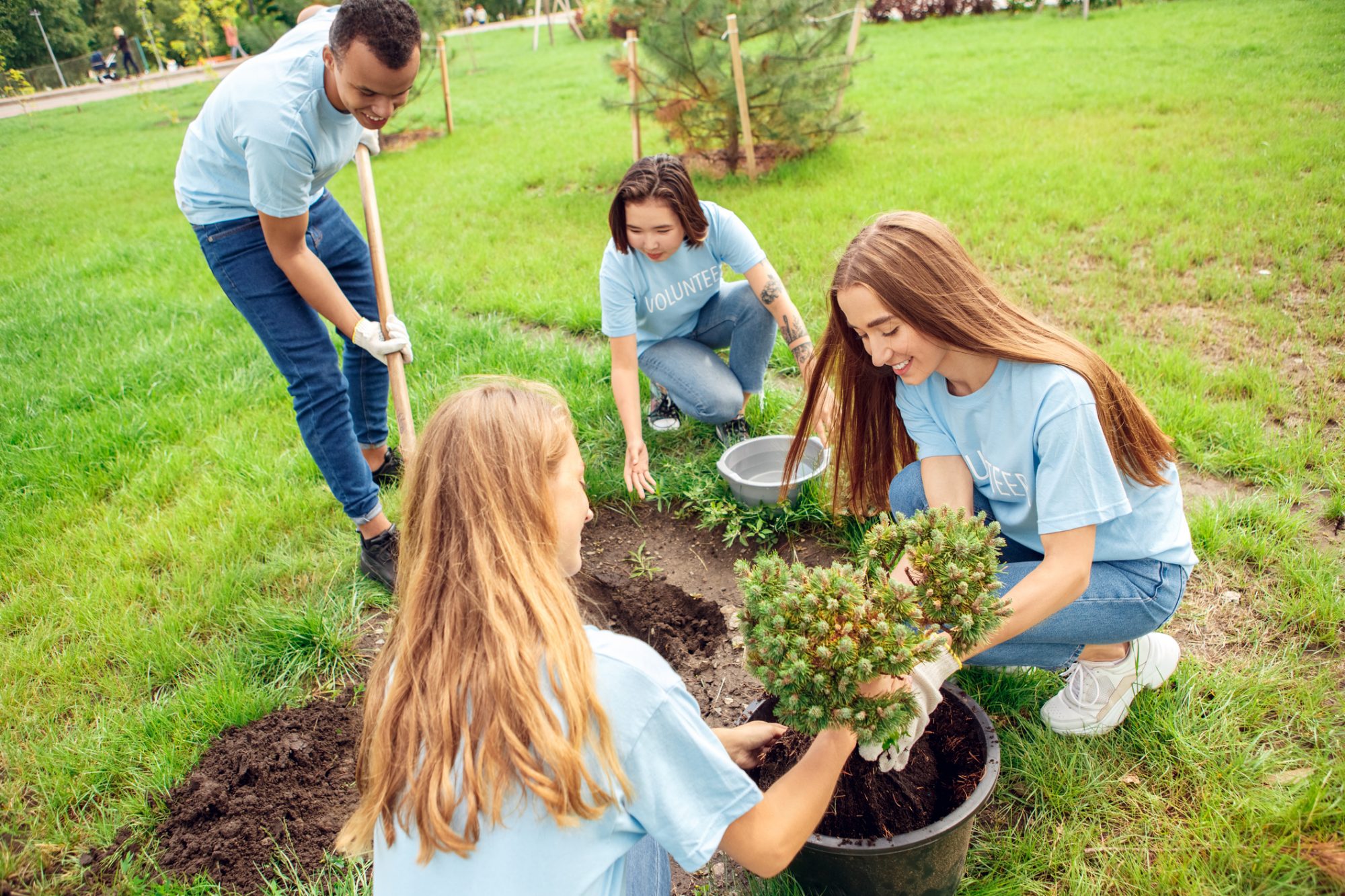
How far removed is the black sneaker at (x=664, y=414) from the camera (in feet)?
12.2

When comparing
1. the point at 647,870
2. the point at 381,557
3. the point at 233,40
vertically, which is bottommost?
the point at 381,557

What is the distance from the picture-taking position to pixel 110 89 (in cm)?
1714

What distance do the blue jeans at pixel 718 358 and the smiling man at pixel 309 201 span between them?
1.09 metres

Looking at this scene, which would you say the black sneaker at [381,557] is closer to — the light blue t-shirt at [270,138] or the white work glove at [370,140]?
the light blue t-shirt at [270,138]

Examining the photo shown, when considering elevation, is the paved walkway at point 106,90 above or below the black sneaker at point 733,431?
above

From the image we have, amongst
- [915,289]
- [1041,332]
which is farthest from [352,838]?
[1041,332]

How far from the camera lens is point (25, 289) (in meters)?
6.52

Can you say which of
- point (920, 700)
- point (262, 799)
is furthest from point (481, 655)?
point (262, 799)

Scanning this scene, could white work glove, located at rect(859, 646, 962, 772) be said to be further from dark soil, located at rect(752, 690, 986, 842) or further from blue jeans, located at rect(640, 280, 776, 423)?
blue jeans, located at rect(640, 280, 776, 423)

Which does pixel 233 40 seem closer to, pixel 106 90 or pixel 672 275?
pixel 106 90

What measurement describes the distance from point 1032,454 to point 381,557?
223 cm

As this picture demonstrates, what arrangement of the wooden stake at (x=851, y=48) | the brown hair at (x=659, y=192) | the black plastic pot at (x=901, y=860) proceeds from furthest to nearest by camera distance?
1. the wooden stake at (x=851, y=48)
2. the brown hair at (x=659, y=192)
3. the black plastic pot at (x=901, y=860)

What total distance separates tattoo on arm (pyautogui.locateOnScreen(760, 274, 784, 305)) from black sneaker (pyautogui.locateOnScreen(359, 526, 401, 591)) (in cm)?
172

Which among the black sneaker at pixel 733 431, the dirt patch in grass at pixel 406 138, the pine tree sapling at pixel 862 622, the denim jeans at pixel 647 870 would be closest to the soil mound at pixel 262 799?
the denim jeans at pixel 647 870
